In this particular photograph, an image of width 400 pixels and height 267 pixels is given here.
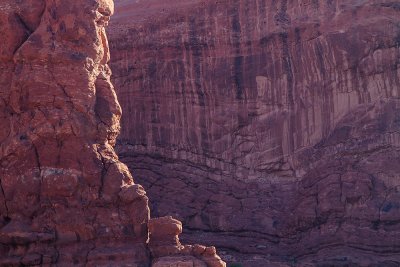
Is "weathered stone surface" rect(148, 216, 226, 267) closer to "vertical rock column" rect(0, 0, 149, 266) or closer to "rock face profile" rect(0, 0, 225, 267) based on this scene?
"rock face profile" rect(0, 0, 225, 267)

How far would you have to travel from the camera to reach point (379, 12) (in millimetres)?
36469

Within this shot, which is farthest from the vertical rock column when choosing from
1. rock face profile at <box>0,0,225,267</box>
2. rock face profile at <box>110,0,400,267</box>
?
rock face profile at <box>110,0,400,267</box>

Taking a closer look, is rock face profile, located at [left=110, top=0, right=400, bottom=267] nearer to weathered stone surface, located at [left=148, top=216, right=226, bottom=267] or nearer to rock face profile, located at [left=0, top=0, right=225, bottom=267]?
weathered stone surface, located at [left=148, top=216, right=226, bottom=267]

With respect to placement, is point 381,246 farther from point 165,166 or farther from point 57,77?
point 57,77

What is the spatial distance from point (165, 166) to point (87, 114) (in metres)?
11.4

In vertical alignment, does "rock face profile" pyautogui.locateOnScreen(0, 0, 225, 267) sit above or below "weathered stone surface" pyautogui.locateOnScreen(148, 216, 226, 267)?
above

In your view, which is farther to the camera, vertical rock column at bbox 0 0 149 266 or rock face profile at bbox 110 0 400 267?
rock face profile at bbox 110 0 400 267

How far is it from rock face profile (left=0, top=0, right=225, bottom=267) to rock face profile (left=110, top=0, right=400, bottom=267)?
953 cm

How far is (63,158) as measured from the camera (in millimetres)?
26141

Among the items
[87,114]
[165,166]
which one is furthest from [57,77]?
[165,166]

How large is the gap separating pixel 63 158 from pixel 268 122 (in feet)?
40.7

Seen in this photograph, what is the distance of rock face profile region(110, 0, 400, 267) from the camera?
35375 millimetres

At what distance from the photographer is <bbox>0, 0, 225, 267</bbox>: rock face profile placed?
83.8 feet

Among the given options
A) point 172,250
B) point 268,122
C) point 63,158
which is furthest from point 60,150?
point 268,122
